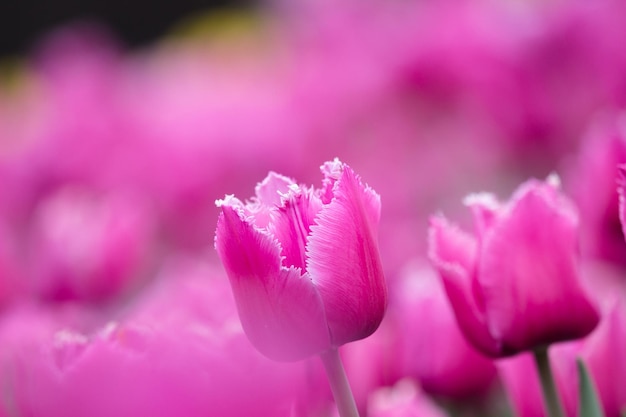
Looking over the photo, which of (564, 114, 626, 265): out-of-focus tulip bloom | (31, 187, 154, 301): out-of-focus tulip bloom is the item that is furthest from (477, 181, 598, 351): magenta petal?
(31, 187, 154, 301): out-of-focus tulip bloom

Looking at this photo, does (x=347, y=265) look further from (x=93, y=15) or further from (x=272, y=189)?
(x=93, y=15)

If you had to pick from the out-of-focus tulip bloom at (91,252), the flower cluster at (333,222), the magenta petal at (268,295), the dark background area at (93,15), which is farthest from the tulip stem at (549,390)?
the dark background area at (93,15)

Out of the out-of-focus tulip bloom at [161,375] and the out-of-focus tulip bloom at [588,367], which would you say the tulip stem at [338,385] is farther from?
the out-of-focus tulip bloom at [588,367]

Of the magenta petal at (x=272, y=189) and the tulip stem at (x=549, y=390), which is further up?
the magenta petal at (x=272, y=189)

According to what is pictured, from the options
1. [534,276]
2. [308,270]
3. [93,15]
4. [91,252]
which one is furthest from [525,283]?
[93,15]

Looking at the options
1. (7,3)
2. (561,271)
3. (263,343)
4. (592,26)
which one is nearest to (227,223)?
(263,343)

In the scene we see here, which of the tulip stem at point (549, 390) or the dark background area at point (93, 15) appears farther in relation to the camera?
the dark background area at point (93, 15)
